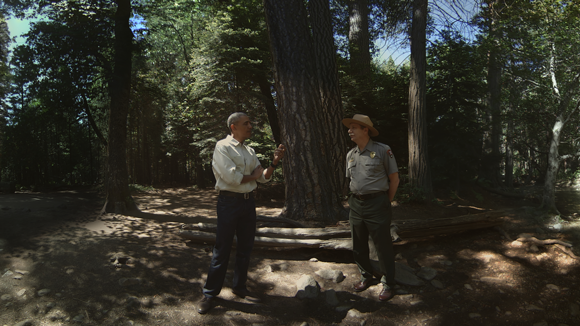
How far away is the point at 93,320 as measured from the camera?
3318 mm

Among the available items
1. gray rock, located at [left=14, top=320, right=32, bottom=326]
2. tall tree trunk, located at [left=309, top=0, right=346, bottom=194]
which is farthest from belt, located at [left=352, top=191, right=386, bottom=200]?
gray rock, located at [left=14, top=320, right=32, bottom=326]

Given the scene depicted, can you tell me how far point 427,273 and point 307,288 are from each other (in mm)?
1613

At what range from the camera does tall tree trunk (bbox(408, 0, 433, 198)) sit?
33.0 feet

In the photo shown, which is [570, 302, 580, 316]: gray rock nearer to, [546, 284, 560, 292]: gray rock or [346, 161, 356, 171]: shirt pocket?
[546, 284, 560, 292]: gray rock

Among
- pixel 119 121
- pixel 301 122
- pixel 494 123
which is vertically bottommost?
pixel 301 122

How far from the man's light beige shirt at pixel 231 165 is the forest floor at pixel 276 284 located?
4.36ft

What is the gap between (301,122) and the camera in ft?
20.4

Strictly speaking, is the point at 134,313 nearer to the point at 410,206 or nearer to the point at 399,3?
the point at 410,206

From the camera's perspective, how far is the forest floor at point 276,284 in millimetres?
3430

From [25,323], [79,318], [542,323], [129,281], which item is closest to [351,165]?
[542,323]

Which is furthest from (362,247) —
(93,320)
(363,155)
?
(93,320)

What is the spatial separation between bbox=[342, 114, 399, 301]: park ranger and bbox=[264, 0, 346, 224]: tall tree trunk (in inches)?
78.0

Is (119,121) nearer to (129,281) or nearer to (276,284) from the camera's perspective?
(129,281)

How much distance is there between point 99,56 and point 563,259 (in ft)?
36.8
